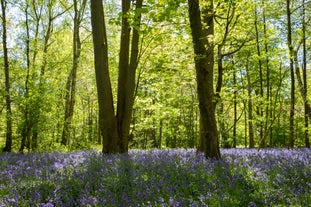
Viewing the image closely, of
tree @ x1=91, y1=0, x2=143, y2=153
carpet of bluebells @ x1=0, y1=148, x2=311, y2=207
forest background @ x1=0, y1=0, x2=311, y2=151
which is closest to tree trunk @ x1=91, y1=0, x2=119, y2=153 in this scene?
tree @ x1=91, y1=0, x2=143, y2=153

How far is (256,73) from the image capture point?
950 inches

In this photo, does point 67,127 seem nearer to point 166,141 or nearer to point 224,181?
point 224,181

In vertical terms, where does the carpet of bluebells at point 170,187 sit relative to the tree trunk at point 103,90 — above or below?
below

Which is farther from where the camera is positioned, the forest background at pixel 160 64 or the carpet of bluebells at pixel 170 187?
the forest background at pixel 160 64

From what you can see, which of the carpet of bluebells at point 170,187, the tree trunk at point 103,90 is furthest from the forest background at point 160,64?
the carpet of bluebells at point 170,187

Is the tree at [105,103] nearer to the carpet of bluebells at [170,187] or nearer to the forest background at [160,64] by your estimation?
the forest background at [160,64]

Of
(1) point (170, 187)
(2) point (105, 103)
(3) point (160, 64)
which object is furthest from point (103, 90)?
(1) point (170, 187)

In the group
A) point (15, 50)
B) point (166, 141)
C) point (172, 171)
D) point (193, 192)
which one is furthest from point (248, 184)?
point (166, 141)

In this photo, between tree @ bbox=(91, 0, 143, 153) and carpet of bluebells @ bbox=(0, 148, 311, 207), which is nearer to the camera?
carpet of bluebells @ bbox=(0, 148, 311, 207)

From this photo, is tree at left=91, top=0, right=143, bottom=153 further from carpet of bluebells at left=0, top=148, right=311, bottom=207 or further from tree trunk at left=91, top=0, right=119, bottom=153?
carpet of bluebells at left=0, top=148, right=311, bottom=207

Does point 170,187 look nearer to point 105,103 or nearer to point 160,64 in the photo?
point 105,103

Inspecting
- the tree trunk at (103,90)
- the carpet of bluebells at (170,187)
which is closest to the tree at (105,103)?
the tree trunk at (103,90)

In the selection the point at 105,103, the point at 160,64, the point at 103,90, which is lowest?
the point at 105,103

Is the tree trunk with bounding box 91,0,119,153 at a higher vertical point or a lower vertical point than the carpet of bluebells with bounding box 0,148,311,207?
higher
